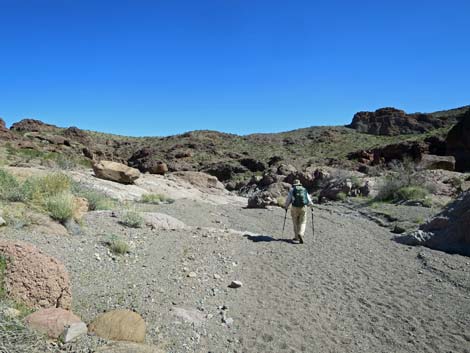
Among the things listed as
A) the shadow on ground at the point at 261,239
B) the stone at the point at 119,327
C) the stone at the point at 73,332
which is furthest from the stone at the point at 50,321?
the shadow on ground at the point at 261,239

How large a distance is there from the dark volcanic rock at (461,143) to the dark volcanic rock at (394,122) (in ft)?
124

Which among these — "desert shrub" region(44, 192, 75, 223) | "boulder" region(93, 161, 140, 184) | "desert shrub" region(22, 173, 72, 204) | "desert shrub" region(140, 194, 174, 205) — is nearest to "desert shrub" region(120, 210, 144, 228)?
"desert shrub" region(44, 192, 75, 223)

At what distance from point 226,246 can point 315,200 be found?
16404mm

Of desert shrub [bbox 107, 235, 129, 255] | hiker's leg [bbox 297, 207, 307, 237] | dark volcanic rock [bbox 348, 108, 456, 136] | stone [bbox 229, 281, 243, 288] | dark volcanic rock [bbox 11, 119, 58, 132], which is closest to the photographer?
stone [bbox 229, 281, 243, 288]

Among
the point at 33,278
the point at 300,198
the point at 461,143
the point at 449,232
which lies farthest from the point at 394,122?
the point at 33,278

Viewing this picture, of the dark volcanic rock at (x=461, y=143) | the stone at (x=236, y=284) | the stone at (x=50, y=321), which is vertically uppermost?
the dark volcanic rock at (x=461, y=143)

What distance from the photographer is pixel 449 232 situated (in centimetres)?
955

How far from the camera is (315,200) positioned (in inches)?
976

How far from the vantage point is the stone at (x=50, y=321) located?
144 inches

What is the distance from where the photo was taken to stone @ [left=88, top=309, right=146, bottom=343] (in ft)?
13.2

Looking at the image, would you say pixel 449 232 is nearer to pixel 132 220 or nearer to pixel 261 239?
pixel 261 239

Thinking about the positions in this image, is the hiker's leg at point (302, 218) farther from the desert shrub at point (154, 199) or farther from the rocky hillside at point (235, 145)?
the rocky hillside at point (235, 145)

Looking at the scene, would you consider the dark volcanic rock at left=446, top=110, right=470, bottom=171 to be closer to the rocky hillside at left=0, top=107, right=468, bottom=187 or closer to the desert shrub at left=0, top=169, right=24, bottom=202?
the rocky hillside at left=0, top=107, right=468, bottom=187

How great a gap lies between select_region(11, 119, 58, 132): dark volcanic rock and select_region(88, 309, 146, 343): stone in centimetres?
5926
